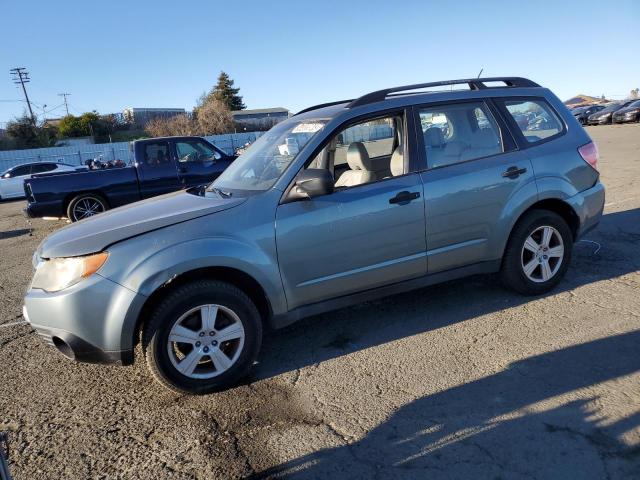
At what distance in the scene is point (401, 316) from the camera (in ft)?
14.3

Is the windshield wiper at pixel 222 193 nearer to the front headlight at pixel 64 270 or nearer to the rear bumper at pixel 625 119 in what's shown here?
the front headlight at pixel 64 270

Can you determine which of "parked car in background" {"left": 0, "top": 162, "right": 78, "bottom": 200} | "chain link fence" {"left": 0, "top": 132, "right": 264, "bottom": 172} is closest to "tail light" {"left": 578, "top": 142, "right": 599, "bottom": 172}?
"parked car in background" {"left": 0, "top": 162, "right": 78, "bottom": 200}

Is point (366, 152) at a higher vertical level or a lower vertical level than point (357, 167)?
higher

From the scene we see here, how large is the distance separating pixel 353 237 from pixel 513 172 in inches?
63.2

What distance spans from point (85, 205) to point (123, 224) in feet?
24.3

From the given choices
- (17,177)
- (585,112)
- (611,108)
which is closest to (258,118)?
(585,112)

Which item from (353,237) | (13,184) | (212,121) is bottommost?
(13,184)

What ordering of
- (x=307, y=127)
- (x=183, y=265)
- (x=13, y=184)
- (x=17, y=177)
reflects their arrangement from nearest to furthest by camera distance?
(x=183, y=265)
(x=307, y=127)
(x=13, y=184)
(x=17, y=177)

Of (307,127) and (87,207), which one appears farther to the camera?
(87,207)

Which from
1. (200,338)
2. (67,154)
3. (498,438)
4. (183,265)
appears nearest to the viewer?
(498,438)

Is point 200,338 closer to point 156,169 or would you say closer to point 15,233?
point 156,169

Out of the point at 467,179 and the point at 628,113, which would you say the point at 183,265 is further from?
the point at 628,113

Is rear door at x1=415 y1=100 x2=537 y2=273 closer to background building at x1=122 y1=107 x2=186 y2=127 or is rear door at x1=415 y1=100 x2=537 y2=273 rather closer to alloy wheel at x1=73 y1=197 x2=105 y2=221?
alloy wheel at x1=73 y1=197 x2=105 y2=221

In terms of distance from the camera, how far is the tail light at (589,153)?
459cm
